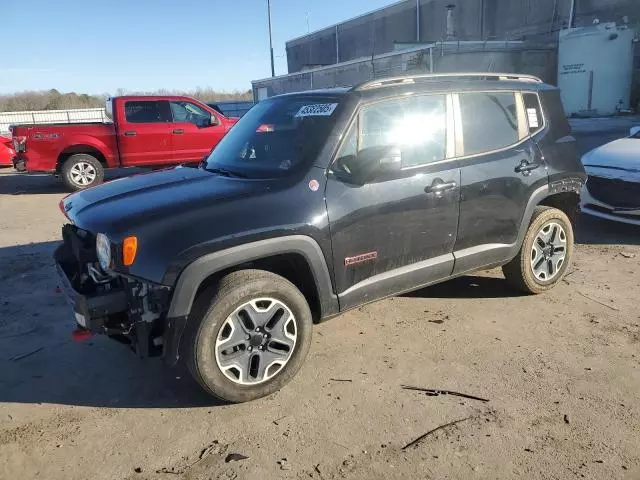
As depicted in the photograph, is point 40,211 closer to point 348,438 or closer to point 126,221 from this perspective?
point 126,221

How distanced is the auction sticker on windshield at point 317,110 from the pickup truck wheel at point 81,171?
827 centimetres

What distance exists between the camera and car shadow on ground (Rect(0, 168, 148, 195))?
37.5 ft

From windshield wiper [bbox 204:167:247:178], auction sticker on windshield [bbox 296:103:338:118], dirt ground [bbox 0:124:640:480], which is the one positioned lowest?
dirt ground [bbox 0:124:640:480]

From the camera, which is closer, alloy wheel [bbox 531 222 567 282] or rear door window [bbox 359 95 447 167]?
rear door window [bbox 359 95 447 167]

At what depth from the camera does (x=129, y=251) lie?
274 cm

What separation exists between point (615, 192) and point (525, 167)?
302 centimetres

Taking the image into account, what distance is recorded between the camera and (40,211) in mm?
8992

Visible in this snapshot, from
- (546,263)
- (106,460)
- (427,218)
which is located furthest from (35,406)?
(546,263)

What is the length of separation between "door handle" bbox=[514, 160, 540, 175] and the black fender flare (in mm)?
1952

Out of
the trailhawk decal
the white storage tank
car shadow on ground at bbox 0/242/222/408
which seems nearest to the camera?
car shadow on ground at bbox 0/242/222/408

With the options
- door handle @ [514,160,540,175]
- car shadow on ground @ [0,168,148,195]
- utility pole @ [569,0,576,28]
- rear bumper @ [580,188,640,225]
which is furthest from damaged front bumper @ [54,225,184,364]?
utility pole @ [569,0,576,28]

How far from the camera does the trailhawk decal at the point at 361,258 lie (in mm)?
3303

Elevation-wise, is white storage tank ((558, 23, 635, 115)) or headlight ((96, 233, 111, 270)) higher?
white storage tank ((558, 23, 635, 115))

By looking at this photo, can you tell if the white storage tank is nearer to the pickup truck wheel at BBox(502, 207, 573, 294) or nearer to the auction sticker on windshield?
the pickup truck wheel at BBox(502, 207, 573, 294)
